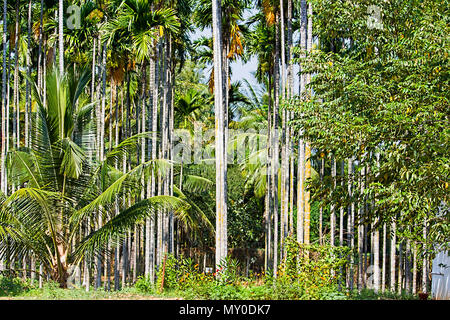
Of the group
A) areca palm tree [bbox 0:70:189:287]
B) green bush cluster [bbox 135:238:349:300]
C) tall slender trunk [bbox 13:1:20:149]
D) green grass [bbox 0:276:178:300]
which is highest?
tall slender trunk [bbox 13:1:20:149]

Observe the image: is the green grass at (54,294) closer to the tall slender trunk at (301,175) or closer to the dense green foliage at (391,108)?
the tall slender trunk at (301,175)

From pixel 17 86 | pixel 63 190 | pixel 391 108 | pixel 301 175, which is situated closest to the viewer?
pixel 391 108

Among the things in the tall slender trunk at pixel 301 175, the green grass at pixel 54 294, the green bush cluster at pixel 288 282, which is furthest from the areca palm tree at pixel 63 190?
the tall slender trunk at pixel 301 175

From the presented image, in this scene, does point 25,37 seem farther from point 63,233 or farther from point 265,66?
point 63,233

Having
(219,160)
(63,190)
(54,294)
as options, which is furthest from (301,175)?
(54,294)

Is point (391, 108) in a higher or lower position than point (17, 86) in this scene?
lower

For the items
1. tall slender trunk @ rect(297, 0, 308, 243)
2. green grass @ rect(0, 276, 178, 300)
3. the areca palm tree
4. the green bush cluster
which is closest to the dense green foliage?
the green bush cluster

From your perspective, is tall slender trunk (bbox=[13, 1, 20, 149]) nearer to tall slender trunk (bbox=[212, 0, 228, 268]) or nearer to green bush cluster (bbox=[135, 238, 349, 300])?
tall slender trunk (bbox=[212, 0, 228, 268])

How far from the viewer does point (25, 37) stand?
26.8 metres

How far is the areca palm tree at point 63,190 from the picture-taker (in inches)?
528

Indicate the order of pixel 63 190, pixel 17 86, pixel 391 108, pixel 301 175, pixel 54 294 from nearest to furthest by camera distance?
pixel 391 108
pixel 54 294
pixel 63 190
pixel 301 175
pixel 17 86

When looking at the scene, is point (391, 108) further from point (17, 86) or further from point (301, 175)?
point (17, 86)

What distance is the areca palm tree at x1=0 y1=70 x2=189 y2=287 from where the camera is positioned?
44.0ft

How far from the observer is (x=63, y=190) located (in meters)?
14.0
